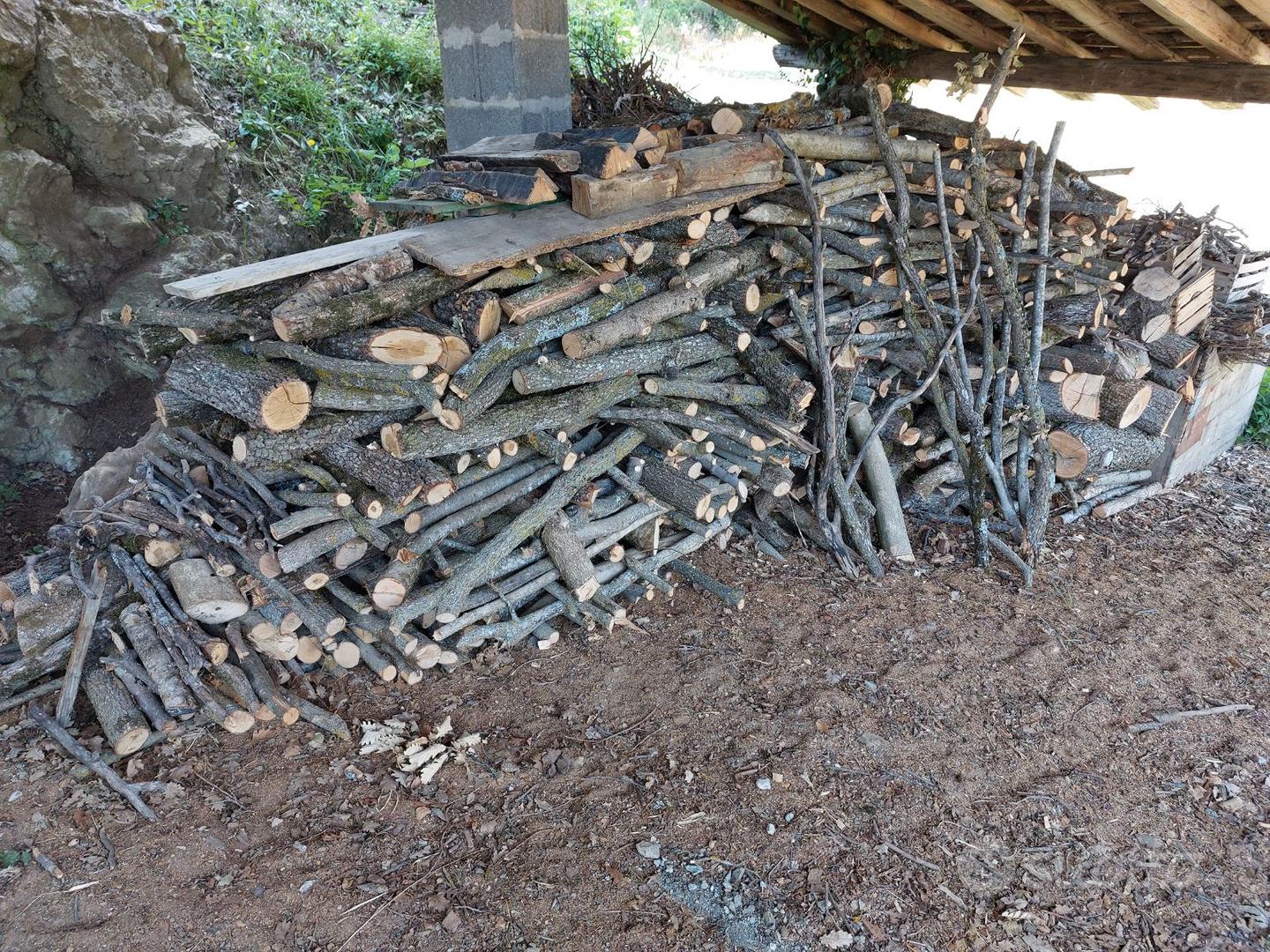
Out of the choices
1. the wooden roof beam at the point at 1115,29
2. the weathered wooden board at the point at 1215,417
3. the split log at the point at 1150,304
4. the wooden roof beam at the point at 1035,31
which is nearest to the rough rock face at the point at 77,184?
the wooden roof beam at the point at 1035,31

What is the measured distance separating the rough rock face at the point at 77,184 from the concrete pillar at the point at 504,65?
3.05 meters

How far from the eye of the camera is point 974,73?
614 centimetres

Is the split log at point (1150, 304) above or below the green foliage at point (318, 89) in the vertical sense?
below

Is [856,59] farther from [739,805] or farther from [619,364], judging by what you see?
[739,805]

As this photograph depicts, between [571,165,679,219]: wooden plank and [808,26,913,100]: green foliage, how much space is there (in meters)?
4.62

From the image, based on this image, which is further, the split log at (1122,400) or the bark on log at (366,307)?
the split log at (1122,400)

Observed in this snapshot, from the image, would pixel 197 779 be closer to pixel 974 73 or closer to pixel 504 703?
pixel 504 703

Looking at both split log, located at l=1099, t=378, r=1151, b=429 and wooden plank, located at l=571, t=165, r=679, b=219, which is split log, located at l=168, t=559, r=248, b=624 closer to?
wooden plank, located at l=571, t=165, r=679, b=219

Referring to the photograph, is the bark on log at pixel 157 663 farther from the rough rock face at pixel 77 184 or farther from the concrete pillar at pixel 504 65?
the concrete pillar at pixel 504 65

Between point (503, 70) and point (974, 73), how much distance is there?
3893mm

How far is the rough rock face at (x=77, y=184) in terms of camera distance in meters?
6.73

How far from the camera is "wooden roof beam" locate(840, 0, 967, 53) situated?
7.38m

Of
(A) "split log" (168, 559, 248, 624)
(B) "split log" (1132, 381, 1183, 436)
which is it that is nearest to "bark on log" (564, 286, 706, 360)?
(A) "split log" (168, 559, 248, 624)

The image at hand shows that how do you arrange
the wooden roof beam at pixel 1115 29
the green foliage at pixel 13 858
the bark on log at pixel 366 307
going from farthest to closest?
the wooden roof beam at pixel 1115 29
the bark on log at pixel 366 307
the green foliage at pixel 13 858
